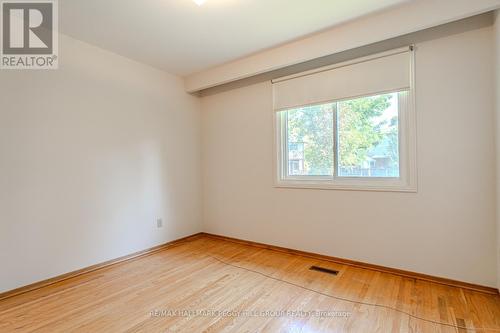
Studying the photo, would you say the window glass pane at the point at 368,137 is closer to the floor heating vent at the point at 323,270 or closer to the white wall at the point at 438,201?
the white wall at the point at 438,201

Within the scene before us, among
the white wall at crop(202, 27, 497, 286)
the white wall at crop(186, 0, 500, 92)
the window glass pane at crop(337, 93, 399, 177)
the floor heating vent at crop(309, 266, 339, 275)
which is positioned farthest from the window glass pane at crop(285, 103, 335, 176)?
the floor heating vent at crop(309, 266, 339, 275)

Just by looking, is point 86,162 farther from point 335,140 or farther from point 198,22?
point 335,140

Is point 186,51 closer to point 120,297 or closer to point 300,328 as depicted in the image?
point 120,297

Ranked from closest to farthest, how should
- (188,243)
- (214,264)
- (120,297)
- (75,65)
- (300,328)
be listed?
(300,328) → (120,297) → (75,65) → (214,264) → (188,243)

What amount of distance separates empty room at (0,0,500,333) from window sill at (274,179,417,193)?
16mm

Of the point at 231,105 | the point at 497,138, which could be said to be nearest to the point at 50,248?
the point at 231,105

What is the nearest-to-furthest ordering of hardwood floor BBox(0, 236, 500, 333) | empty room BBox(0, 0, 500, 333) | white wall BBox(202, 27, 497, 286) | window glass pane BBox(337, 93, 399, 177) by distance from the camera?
hardwood floor BBox(0, 236, 500, 333) < empty room BBox(0, 0, 500, 333) < white wall BBox(202, 27, 497, 286) < window glass pane BBox(337, 93, 399, 177)

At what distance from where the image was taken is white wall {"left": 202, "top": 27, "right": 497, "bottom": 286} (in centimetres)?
214

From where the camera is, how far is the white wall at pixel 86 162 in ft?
7.44

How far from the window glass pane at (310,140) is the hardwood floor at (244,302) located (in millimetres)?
1158

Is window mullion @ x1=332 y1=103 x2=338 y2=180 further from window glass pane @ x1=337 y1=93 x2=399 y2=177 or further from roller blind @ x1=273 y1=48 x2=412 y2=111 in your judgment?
roller blind @ x1=273 y1=48 x2=412 y2=111

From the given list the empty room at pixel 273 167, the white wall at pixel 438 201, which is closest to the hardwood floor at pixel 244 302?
the empty room at pixel 273 167

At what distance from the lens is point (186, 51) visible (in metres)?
3.04

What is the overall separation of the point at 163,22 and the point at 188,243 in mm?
2873
